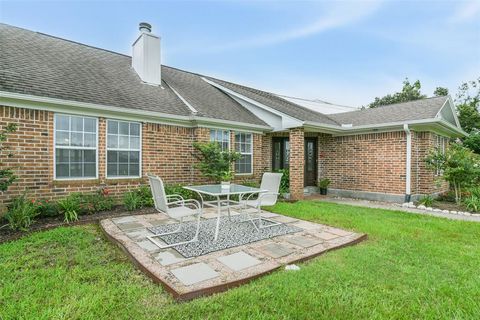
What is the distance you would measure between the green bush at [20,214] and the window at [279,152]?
8.42 meters

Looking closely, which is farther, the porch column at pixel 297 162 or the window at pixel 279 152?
the window at pixel 279 152

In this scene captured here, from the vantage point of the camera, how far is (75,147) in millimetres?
6434

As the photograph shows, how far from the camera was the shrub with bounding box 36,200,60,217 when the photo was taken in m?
5.63

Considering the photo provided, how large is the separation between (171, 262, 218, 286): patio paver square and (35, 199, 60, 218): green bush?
4352mm

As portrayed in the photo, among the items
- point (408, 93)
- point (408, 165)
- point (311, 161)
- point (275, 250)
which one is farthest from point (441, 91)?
point (275, 250)

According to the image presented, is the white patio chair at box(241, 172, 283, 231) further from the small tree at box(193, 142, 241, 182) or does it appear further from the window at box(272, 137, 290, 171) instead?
the window at box(272, 137, 290, 171)

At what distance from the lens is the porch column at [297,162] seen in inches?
354

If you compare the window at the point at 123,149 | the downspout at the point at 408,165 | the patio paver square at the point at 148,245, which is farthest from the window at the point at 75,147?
the downspout at the point at 408,165

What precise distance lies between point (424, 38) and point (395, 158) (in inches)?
289

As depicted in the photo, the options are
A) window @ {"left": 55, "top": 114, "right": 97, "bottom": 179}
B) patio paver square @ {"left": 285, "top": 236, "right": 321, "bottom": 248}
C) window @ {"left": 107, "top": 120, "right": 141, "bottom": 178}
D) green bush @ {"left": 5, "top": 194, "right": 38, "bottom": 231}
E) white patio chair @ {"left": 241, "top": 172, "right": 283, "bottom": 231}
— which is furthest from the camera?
window @ {"left": 107, "top": 120, "right": 141, "bottom": 178}

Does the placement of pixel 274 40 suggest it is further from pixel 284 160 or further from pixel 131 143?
pixel 131 143

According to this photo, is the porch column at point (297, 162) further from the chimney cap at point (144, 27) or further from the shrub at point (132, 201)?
the chimney cap at point (144, 27)

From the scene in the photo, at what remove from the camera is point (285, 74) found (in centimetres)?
1980

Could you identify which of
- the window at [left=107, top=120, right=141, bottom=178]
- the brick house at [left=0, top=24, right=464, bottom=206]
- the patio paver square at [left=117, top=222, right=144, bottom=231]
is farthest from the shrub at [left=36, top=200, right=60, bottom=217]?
the patio paver square at [left=117, top=222, right=144, bottom=231]
